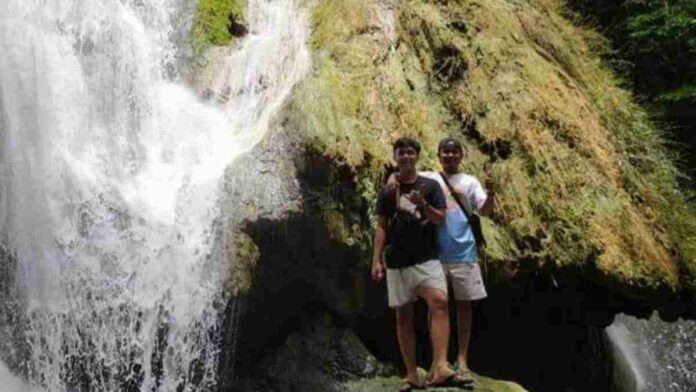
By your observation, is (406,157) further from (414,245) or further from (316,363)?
(316,363)

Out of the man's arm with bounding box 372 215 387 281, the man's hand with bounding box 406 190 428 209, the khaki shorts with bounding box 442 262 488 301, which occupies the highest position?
the man's hand with bounding box 406 190 428 209

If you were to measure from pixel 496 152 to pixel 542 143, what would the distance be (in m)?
0.44

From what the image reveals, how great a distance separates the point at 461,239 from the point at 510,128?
7.19ft

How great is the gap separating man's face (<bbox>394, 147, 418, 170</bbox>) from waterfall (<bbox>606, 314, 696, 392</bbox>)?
486cm

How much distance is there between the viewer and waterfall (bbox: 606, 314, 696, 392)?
30.6 ft

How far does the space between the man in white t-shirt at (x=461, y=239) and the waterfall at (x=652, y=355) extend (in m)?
3.95

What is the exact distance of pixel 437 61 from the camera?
27.7ft

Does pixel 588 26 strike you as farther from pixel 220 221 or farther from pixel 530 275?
pixel 220 221

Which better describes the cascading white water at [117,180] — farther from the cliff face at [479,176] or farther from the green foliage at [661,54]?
the green foliage at [661,54]

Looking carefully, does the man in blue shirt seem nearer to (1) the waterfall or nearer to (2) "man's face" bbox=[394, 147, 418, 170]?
(2) "man's face" bbox=[394, 147, 418, 170]

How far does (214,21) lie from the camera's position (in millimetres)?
9562

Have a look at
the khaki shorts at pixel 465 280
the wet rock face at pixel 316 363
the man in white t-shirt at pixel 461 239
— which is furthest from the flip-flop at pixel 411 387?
the wet rock face at pixel 316 363

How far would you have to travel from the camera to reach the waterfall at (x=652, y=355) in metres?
9.33

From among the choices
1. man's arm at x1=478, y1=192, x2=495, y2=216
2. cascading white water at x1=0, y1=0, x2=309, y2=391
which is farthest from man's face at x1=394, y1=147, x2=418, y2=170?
cascading white water at x1=0, y1=0, x2=309, y2=391
